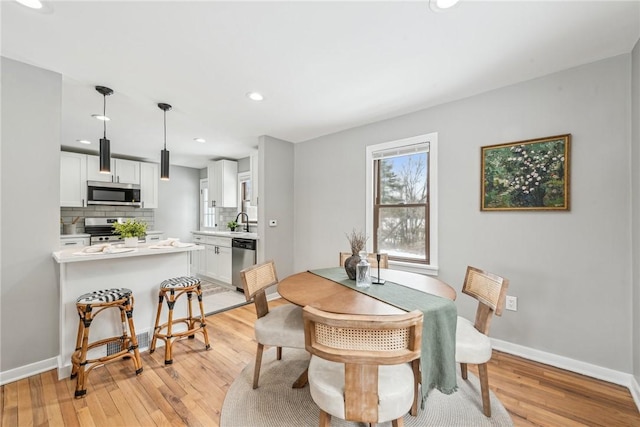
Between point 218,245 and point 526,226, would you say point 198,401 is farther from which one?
point 218,245

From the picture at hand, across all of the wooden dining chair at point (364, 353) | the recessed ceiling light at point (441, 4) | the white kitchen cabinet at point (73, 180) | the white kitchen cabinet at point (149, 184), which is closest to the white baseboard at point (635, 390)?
the wooden dining chair at point (364, 353)

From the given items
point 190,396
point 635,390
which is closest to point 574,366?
point 635,390

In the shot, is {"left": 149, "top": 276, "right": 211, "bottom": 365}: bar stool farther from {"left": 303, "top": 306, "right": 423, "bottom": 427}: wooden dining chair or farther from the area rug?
{"left": 303, "top": 306, "right": 423, "bottom": 427}: wooden dining chair

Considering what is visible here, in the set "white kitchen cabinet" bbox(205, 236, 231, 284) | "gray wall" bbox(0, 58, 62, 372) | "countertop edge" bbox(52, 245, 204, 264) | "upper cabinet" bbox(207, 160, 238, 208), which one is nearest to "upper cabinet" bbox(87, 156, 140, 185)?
"upper cabinet" bbox(207, 160, 238, 208)

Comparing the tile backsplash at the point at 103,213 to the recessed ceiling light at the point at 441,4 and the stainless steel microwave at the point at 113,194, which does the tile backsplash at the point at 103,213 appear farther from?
the recessed ceiling light at the point at 441,4

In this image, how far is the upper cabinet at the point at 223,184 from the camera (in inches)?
212

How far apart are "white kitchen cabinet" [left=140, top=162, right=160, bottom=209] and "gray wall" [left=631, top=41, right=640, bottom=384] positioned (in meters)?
6.69

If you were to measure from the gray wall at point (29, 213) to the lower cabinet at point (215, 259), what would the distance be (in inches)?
98.6

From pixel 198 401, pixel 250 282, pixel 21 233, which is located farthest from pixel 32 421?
pixel 250 282

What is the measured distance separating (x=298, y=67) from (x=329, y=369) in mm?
2162

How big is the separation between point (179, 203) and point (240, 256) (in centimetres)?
289

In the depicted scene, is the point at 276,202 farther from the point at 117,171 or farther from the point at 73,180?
the point at 73,180

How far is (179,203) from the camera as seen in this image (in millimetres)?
6223

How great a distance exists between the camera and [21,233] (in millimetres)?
2057
